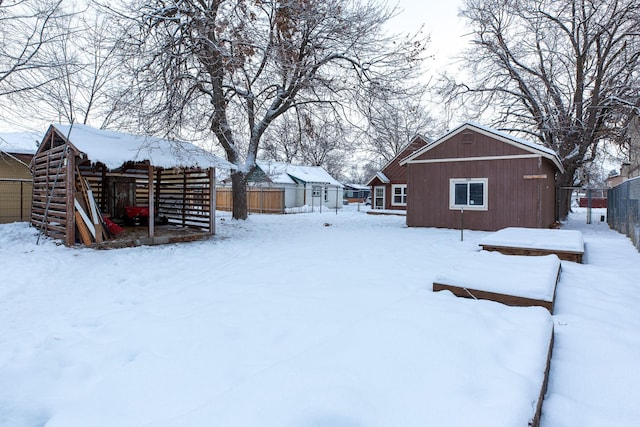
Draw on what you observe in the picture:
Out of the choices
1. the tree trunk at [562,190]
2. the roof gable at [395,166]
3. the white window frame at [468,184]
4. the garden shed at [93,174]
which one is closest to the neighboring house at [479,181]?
the white window frame at [468,184]

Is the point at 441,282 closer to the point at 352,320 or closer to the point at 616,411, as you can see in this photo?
the point at 352,320

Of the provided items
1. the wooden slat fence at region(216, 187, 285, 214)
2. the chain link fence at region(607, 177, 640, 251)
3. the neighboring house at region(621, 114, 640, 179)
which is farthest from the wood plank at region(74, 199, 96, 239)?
the neighboring house at region(621, 114, 640, 179)

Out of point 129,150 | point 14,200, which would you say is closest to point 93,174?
point 14,200

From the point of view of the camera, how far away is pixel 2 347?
3.14 m

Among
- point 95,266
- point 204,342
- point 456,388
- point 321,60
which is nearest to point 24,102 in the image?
point 95,266

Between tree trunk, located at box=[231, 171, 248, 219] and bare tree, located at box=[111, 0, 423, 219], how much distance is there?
20 centimetres

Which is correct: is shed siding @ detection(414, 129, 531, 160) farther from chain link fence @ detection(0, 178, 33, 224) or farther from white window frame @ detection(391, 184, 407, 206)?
chain link fence @ detection(0, 178, 33, 224)

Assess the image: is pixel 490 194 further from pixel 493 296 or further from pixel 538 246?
pixel 493 296

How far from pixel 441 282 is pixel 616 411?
7.41 ft

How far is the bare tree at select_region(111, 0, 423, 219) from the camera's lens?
8281mm

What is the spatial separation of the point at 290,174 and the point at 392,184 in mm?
6969

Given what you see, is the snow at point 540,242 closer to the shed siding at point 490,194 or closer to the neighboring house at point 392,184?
the shed siding at point 490,194

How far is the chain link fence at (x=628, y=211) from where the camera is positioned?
26.8ft

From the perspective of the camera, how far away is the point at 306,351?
2863 millimetres
